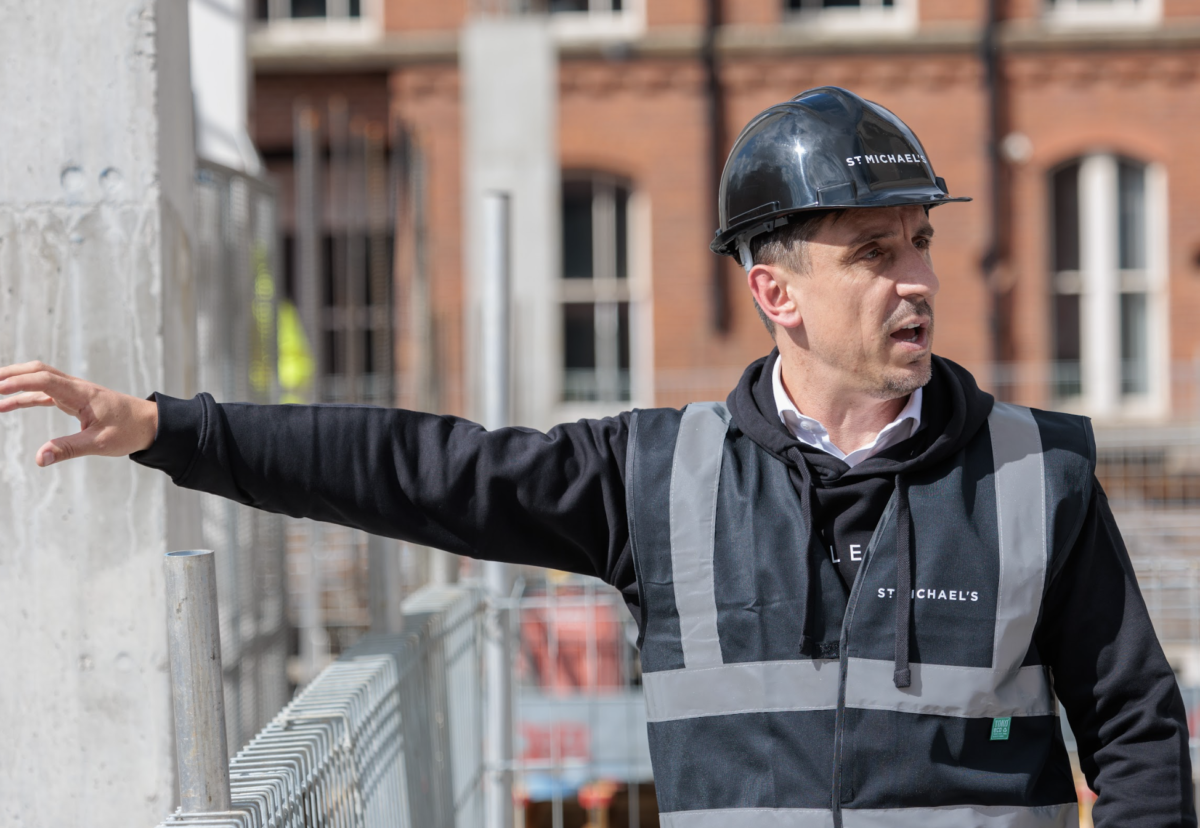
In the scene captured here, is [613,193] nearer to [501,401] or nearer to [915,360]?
[501,401]

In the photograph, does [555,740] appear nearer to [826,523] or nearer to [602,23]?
[826,523]

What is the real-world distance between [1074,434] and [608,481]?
78cm

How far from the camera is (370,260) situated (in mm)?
13305

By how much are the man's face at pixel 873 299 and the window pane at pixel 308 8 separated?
1205 centimetres

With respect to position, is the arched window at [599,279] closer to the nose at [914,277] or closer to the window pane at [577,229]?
the window pane at [577,229]

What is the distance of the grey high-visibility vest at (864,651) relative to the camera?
1911 millimetres

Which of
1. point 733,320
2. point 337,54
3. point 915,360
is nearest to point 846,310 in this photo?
point 915,360

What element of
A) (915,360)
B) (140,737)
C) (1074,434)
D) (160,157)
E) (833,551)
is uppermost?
(160,157)

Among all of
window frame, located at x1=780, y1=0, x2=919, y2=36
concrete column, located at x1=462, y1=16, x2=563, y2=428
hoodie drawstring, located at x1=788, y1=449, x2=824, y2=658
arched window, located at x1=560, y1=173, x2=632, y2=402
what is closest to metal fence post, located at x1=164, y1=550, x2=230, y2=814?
hoodie drawstring, located at x1=788, y1=449, x2=824, y2=658

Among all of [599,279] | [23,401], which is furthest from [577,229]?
[23,401]

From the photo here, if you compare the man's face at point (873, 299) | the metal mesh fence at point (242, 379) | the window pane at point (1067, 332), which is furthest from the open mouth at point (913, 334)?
the window pane at point (1067, 332)

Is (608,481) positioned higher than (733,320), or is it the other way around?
(733,320)

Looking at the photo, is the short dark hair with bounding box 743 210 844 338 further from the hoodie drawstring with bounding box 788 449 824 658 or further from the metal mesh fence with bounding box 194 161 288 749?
the metal mesh fence with bounding box 194 161 288 749

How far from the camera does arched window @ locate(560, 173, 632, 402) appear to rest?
12953mm
